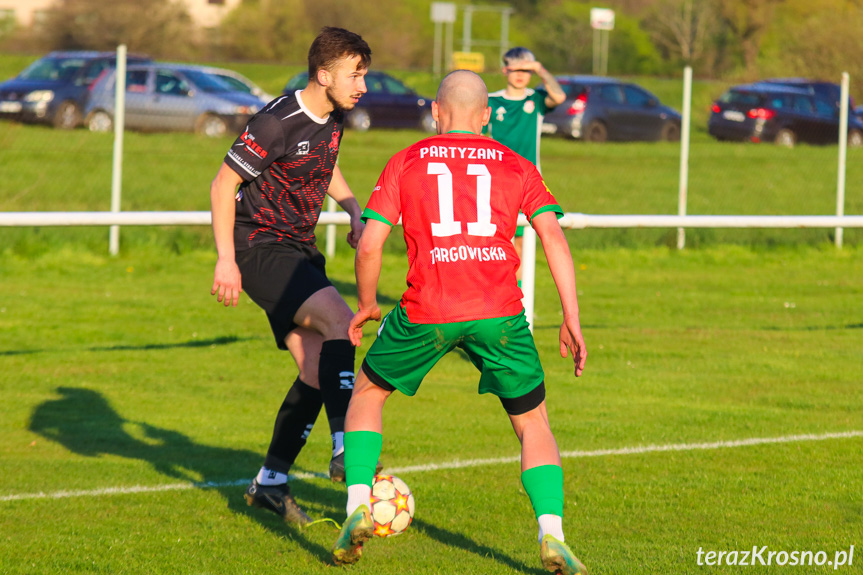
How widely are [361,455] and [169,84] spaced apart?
1442cm

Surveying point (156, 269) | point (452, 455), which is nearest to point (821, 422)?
point (452, 455)

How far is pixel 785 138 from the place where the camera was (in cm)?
2180

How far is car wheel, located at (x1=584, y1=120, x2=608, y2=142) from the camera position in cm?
2165

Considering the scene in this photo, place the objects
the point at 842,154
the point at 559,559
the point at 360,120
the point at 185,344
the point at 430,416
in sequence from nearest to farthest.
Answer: the point at 559,559 → the point at 430,416 → the point at 185,344 → the point at 842,154 → the point at 360,120

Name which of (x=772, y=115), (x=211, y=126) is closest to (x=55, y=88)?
(x=211, y=126)

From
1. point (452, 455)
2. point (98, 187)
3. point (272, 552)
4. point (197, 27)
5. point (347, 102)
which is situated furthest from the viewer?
point (197, 27)

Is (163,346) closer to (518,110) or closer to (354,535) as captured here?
(518,110)

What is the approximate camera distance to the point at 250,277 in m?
5.07

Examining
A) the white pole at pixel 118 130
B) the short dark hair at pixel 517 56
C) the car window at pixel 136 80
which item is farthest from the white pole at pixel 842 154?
the car window at pixel 136 80

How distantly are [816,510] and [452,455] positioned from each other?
74.0 inches

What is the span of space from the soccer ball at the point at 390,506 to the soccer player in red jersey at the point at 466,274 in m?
0.37

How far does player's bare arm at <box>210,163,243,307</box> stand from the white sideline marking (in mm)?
1133

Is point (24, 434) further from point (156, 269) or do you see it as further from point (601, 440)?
point (156, 269)

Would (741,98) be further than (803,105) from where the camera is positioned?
Yes
